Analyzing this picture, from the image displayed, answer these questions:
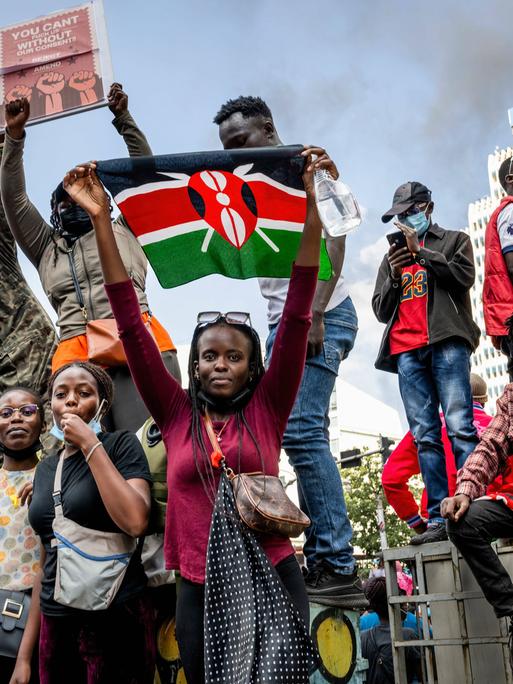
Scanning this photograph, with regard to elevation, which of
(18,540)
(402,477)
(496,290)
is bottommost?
(18,540)

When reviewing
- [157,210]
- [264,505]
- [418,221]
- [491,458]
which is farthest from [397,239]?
[264,505]

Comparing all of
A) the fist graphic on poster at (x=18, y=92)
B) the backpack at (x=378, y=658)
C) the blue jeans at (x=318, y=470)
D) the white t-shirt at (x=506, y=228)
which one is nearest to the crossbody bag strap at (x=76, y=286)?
the fist graphic on poster at (x=18, y=92)

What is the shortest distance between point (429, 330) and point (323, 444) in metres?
1.39

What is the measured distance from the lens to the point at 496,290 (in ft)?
18.5

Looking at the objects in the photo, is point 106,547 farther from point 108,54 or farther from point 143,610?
point 108,54

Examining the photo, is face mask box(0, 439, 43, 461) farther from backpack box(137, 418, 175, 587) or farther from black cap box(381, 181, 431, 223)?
black cap box(381, 181, 431, 223)

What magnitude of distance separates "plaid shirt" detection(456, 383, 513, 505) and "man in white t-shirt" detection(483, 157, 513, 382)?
1.67 ft

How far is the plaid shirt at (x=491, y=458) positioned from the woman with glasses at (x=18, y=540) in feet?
7.44

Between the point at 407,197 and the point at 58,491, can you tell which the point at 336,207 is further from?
the point at 407,197

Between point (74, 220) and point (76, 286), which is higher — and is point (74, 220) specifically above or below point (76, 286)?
above

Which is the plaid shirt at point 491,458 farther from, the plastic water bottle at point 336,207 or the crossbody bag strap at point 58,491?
the crossbody bag strap at point 58,491

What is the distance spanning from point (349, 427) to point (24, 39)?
247ft

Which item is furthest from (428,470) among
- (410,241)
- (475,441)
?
(410,241)

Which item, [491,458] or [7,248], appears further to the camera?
[7,248]
